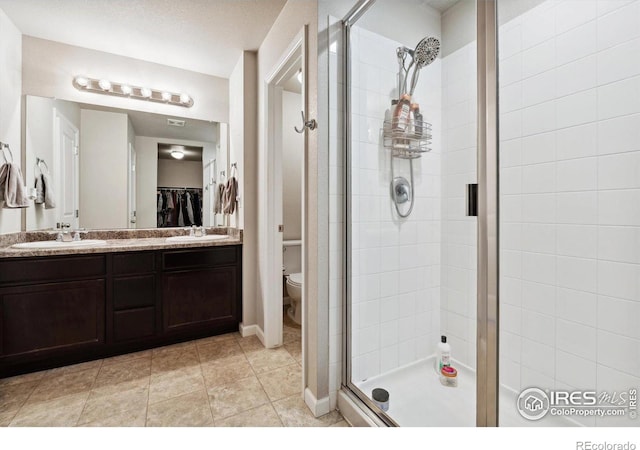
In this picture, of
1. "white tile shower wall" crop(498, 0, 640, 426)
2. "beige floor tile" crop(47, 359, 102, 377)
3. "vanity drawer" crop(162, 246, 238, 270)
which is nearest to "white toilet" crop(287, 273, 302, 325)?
"vanity drawer" crop(162, 246, 238, 270)

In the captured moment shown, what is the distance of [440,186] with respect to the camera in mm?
1886

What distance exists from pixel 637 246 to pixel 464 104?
1.01 m

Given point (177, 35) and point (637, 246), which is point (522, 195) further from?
point (177, 35)

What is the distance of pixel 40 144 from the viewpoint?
2283 mm

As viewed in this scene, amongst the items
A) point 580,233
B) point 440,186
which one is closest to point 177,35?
point 440,186

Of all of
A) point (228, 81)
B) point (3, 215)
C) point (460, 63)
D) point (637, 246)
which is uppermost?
point (228, 81)

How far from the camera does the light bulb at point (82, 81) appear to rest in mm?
2359

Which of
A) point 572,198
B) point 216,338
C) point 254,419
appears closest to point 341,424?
point 254,419

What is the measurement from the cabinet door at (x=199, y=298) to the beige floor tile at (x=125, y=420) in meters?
0.82

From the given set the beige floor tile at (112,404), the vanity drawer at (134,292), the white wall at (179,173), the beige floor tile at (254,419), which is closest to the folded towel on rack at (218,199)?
Result: the white wall at (179,173)

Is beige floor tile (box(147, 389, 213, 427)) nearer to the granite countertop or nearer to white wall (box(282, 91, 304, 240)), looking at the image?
the granite countertop

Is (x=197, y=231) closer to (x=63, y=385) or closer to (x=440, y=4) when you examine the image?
(x=63, y=385)

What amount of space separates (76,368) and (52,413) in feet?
1.76

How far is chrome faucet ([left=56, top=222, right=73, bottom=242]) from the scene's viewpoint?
228 centimetres
